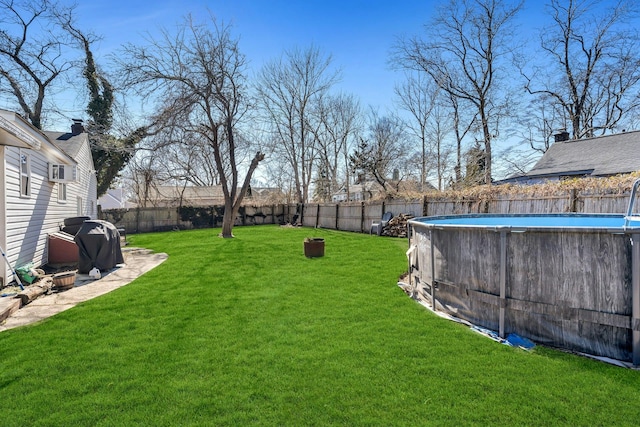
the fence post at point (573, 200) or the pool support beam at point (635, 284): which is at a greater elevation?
the fence post at point (573, 200)

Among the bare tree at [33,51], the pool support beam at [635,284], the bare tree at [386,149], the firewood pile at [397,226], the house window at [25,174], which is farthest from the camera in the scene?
the bare tree at [386,149]

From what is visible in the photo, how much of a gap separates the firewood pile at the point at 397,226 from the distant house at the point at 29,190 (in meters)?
10.7

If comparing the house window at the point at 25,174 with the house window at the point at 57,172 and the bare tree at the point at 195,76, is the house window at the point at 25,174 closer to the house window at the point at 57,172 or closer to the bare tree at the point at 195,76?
the house window at the point at 57,172

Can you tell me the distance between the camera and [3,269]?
5.73m

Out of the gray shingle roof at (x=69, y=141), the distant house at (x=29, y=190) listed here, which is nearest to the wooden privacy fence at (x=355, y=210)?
the gray shingle roof at (x=69, y=141)

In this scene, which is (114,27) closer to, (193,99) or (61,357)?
(193,99)

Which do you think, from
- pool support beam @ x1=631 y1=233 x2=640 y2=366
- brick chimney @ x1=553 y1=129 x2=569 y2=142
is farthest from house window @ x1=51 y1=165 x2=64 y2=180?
brick chimney @ x1=553 y1=129 x2=569 y2=142

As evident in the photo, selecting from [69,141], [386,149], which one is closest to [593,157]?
[386,149]

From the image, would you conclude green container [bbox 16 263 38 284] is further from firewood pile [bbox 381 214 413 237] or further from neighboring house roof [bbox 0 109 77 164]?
firewood pile [bbox 381 214 413 237]

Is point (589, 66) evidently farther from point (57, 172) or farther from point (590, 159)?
point (57, 172)

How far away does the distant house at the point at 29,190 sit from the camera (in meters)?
5.85

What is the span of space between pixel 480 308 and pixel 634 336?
1271 mm

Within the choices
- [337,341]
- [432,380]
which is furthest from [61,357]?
[432,380]

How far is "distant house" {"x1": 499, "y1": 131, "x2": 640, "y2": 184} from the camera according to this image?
12617mm
